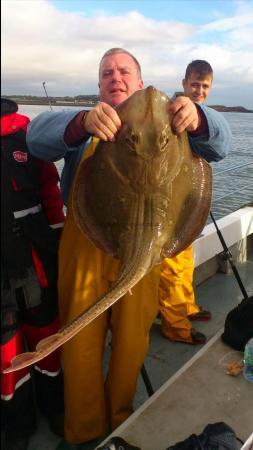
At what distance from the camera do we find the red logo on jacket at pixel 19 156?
2361 mm

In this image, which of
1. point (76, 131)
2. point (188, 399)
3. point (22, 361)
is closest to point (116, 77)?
point (76, 131)

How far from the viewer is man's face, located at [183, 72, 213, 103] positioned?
4625 millimetres

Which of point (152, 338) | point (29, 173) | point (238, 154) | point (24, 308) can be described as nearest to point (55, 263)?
point (24, 308)

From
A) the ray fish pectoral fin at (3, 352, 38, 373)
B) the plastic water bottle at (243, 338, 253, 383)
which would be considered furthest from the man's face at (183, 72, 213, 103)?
the ray fish pectoral fin at (3, 352, 38, 373)

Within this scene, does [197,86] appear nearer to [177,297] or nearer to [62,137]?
[177,297]

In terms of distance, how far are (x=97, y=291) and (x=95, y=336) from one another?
0.31 metres

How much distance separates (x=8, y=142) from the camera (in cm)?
230

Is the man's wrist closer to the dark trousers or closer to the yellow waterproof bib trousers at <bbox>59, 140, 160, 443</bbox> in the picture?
the yellow waterproof bib trousers at <bbox>59, 140, 160, 443</bbox>

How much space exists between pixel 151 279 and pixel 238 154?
21.7m

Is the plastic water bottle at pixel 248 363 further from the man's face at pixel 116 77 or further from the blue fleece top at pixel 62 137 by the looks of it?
the man's face at pixel 116 77

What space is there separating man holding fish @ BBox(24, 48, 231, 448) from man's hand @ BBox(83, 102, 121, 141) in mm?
229

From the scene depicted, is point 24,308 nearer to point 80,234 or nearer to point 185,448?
point 80,234

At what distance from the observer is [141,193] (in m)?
1.96

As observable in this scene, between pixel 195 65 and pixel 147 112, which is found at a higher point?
pixel 195 65
